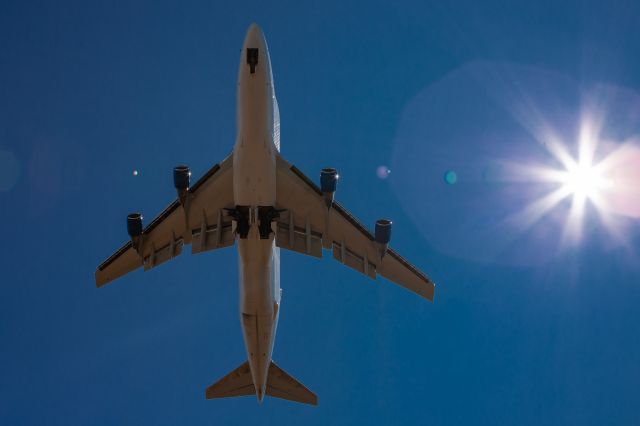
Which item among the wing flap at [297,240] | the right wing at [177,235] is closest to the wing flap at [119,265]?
the right wing at [177,235]

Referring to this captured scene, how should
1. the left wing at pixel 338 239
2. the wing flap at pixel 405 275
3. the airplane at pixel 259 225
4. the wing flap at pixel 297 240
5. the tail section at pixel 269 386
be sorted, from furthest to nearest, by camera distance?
the tail section at pixel 269 386 → the wing flap at pixel 297 240 → the wing flap at pixel 405 275 → the left wing at pixel 338 239 → the airplane at pixel 259 225

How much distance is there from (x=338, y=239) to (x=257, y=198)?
6412 mm

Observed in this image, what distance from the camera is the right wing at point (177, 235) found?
37031 mm

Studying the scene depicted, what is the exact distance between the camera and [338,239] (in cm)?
3794

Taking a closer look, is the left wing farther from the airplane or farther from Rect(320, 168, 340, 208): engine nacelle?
Rect(320, 168, 340, 208): engine nacelle

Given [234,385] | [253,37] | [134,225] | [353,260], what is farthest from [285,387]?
[253,37]

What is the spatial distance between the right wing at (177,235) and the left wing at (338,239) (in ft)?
10.9

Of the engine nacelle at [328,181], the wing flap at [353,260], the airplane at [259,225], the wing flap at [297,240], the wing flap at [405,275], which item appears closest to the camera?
the airplane at [259,225]

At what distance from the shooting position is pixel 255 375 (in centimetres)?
3831

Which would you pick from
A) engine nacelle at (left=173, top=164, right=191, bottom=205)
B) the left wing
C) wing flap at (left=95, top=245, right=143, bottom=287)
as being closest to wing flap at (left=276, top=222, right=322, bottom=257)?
the left wing

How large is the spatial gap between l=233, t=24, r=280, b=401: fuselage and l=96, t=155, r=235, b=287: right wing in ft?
10.8

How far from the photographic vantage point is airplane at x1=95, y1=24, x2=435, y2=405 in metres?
31.9

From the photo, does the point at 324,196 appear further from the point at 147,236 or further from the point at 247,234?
the point at 147,236

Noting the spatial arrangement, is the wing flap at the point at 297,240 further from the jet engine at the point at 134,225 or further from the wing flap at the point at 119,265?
the wing flap at the point at 119,265
